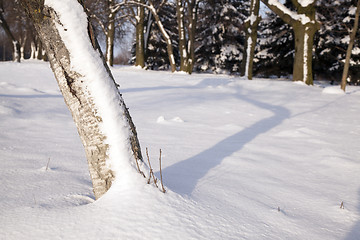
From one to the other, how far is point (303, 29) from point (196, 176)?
9.16 m

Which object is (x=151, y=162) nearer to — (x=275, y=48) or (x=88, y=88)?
(x=88, y=88)

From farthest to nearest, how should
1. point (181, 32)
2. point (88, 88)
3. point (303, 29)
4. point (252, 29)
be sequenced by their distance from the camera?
point (181, 32)
point (252, 29)
point (303, 29)
point (88, 88)

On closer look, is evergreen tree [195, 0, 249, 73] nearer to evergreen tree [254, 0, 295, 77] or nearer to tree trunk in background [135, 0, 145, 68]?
evergreen tree [254, 0, 295, 77]

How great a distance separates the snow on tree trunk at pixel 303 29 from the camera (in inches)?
352

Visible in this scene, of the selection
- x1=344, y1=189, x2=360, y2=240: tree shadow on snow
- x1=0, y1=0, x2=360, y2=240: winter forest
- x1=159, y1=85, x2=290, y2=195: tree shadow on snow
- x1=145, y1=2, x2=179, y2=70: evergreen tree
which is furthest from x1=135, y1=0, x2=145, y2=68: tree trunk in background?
x1=344, y1=189, x2=360, y2=240: tree shadow on snow

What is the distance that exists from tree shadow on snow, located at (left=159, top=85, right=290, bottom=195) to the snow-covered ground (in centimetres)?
2

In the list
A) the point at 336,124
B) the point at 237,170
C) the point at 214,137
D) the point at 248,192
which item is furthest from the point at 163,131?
the point at 336,124

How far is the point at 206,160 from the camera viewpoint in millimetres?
2770

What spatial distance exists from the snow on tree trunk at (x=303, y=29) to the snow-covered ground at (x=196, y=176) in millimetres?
3716

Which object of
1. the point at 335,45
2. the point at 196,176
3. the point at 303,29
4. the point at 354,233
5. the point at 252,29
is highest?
the point at 335,45

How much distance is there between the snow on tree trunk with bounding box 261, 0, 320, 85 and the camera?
8930 mm

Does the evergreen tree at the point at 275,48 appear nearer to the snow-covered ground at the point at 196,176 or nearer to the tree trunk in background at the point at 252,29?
the tree trunk in background at the point at 252,29

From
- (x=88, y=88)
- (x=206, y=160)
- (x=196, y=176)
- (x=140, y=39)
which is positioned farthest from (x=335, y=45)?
(x=88, y=88)

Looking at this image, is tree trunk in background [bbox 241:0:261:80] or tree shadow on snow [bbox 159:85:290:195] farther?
tree trunk in background [bbox 241:0:261:80]
